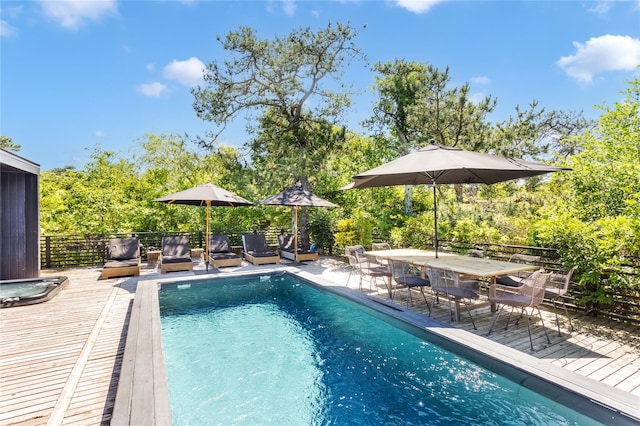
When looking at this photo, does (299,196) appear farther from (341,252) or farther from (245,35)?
(245,35)

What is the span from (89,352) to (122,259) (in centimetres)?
590

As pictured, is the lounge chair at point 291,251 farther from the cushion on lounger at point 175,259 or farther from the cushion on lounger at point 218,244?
the cushion on lounger at point 175,259

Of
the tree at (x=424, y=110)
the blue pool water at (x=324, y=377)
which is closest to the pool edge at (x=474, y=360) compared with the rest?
the blue pool water at (x=324, y=377)

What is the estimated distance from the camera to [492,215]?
11.0 m

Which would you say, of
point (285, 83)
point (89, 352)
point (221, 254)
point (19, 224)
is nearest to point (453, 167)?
point (89, 352)

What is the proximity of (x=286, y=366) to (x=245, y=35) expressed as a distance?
11298 mm

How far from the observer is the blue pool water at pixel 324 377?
11.2 feet

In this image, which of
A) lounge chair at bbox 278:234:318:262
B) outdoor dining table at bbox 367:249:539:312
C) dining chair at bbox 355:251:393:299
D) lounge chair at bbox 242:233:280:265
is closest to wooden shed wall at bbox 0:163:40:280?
lounge chair at bbox 242:233:280:265

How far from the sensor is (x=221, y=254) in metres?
10.6

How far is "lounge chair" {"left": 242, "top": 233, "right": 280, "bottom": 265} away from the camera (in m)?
10.6

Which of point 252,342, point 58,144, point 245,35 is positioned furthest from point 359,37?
point 58,144

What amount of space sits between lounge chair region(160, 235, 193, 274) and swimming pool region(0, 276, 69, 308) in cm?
240

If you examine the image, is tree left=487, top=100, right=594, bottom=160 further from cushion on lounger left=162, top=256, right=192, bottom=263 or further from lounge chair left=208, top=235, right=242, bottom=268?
cushion on lounger left=162, top=256, right=192, bottom=263

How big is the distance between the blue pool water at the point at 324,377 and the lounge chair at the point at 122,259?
2.83m
